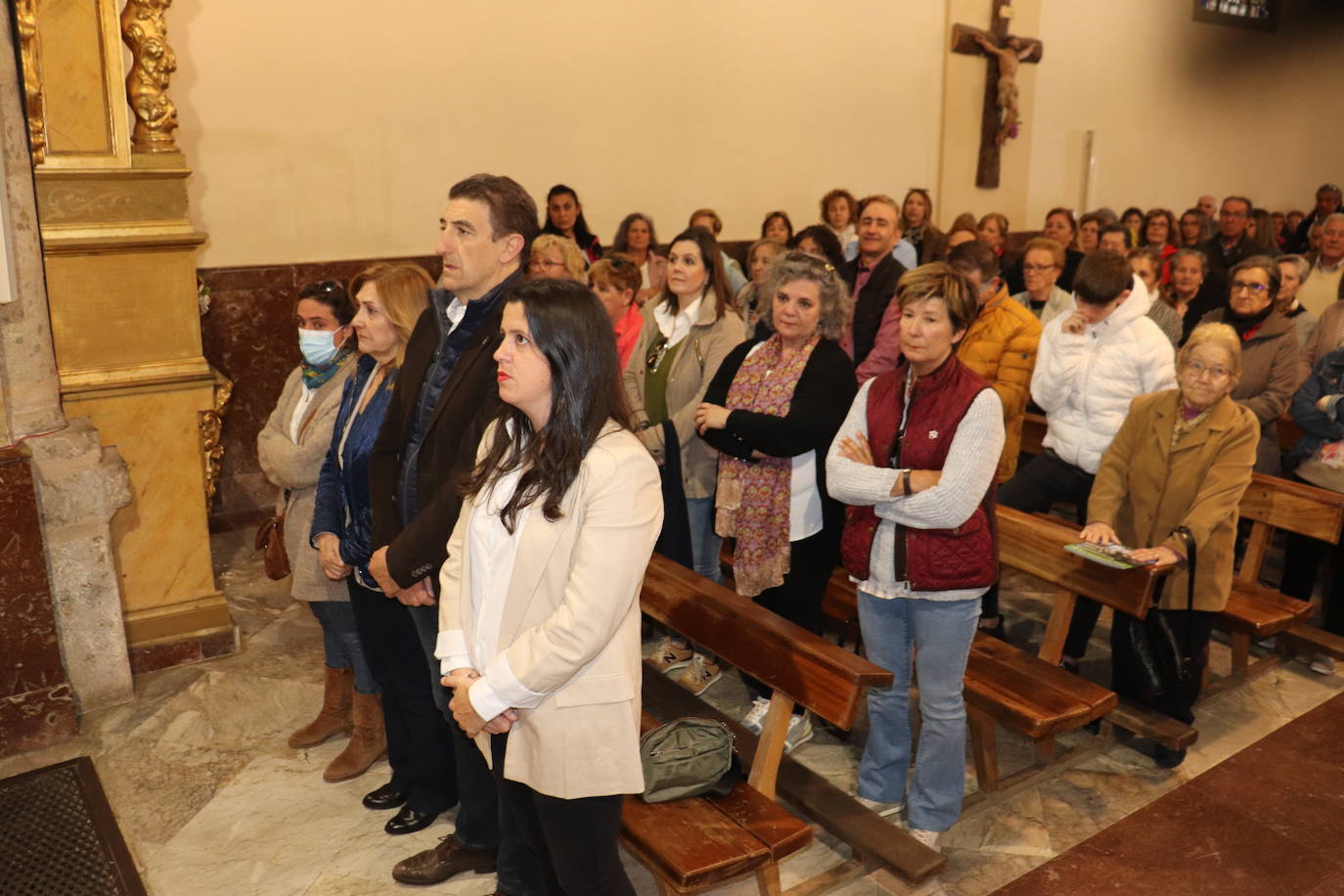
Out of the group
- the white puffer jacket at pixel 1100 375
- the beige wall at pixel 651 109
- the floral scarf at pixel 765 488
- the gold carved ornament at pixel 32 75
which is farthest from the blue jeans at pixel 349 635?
the beige wall at pixel 651 109

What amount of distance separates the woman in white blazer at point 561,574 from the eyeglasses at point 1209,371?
2.21 meters

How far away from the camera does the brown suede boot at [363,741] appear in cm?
357

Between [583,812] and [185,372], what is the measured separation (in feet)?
9.18

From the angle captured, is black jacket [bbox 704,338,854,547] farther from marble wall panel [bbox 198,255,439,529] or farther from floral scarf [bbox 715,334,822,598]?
marble wall panel [bbox 198,255,439,529]

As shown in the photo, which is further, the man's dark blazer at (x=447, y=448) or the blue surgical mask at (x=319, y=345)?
the blue surgical mask at (x=319, y=345)

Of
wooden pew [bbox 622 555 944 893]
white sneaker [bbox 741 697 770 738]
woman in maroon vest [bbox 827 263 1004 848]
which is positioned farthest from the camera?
white sneaker [bbox 741 697 770 738]

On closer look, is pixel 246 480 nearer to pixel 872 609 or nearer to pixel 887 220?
pixel 887 220

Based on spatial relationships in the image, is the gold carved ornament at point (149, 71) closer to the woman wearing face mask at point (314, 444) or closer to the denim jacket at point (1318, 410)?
the woman wearing face mask at point (314, 444)

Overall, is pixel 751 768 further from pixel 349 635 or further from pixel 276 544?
pixel 276 544

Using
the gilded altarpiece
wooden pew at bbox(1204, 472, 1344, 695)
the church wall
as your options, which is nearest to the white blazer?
the gilded altarpiece

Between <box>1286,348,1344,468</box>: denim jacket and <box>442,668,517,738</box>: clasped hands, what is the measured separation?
3.83 m

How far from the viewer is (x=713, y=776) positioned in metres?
2.71

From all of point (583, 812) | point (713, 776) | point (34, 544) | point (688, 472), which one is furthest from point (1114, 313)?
point (34, 544)

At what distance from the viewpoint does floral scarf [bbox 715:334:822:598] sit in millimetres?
3580
